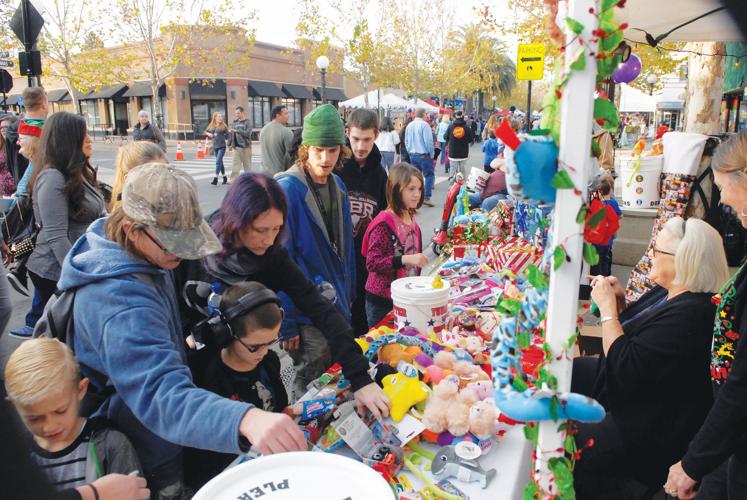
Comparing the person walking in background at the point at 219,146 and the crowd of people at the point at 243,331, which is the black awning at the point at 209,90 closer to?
the person walking in background at the point at 219,146

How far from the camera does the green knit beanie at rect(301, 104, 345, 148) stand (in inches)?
113

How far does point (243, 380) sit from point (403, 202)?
201 cm

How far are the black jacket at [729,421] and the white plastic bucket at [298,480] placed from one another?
1.21 metres

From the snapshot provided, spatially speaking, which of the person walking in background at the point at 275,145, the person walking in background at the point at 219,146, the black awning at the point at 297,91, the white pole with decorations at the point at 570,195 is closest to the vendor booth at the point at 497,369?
the white pole with decorations at the point at 570,195

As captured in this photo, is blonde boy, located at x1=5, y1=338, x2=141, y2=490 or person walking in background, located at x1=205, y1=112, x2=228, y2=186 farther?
person walking in background, located at x1=205, y1=112, x2=228, y2=186

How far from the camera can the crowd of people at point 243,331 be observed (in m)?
→ 1.44

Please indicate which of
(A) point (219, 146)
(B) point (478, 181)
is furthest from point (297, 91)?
(B) point (478, 181)

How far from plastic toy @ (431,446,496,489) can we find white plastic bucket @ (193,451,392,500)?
1.58 ft

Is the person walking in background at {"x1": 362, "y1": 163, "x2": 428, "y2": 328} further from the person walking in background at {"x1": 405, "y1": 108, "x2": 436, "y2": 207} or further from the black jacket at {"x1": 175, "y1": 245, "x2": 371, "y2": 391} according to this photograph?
the person walking in background at {"x1": 405, "y1": 108, "x2": 436, "y2": 207}

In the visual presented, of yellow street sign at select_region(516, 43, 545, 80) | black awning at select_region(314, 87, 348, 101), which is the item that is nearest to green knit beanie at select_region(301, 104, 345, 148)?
yellow street sign at select_region(516, 43, 545, 80)

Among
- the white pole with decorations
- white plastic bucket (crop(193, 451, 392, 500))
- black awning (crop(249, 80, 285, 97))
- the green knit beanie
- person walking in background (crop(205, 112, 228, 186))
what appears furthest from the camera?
black awning (crop(249, 80, 285, 97))

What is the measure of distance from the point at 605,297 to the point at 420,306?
2.85ft

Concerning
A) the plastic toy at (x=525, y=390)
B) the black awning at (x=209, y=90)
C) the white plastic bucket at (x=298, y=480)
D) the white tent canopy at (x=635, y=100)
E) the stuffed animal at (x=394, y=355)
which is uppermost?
the black awning at (x=209, y=90)

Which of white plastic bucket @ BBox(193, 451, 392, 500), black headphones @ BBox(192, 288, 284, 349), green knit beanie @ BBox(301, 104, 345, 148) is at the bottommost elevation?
white plastic bucket @ BBox(193, 451, 392, 500)
